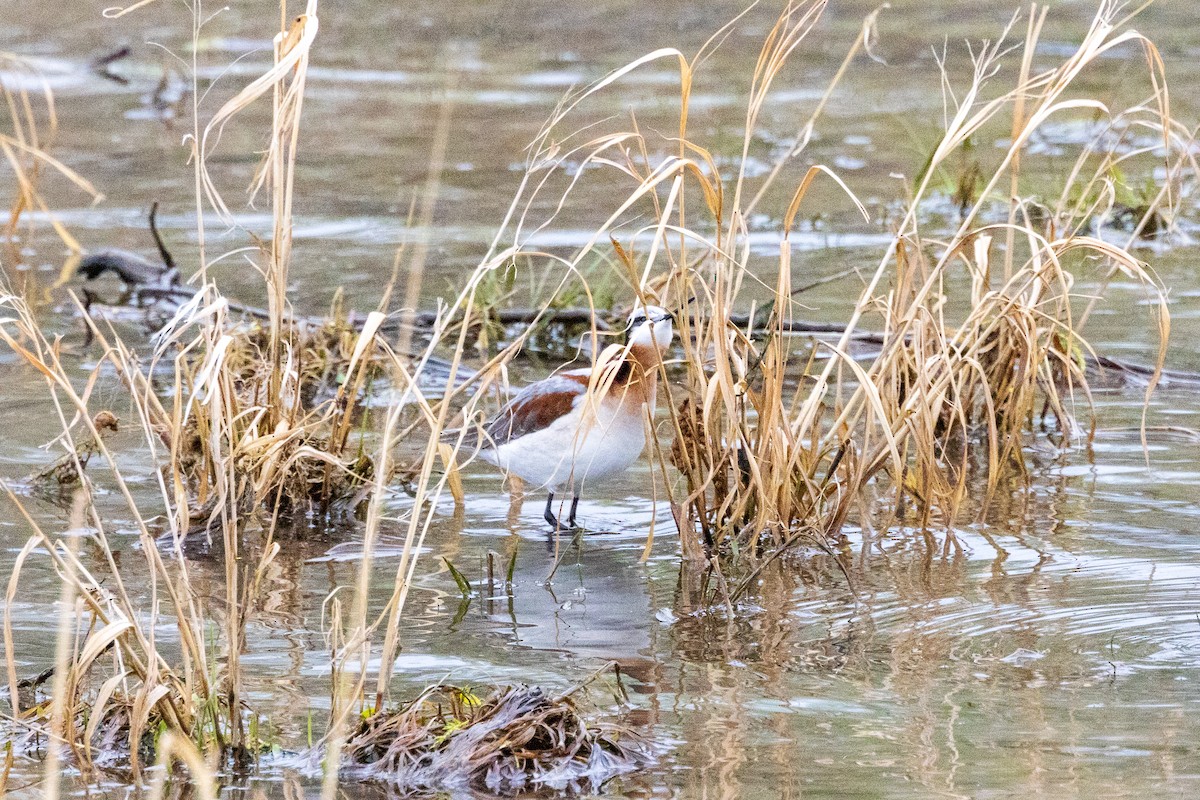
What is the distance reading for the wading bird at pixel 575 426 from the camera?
18.7ft

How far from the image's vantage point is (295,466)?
19.6 ft

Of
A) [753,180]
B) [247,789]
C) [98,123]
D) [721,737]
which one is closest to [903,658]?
[721,737]

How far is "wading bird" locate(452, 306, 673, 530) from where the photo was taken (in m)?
5.69

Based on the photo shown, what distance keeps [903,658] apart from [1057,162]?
8482 mm

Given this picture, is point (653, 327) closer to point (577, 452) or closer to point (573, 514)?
point (577, 452)

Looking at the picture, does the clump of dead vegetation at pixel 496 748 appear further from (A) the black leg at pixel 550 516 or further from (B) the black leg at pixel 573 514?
(A) the black leg at pixel 550 516

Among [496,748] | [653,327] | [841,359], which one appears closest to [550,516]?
[653,327]

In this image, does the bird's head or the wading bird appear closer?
the bird's head

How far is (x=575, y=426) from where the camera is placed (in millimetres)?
5820

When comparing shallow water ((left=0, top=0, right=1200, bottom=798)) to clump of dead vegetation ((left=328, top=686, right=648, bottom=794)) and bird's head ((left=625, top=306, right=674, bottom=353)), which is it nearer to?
clump of dead vegetation ((left=328, top=686, right=648, bottom=794))

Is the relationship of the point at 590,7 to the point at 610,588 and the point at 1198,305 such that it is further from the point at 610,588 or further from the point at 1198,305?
the point at 610,588

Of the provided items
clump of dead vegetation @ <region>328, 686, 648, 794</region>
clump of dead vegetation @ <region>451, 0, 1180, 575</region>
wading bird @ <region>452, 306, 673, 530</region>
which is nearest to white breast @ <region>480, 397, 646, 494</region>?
wading bird @ <region>452, 306, 673, 530</region>

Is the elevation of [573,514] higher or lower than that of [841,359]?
lower

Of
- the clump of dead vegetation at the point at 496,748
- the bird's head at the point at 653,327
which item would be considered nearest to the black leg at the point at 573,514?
the bird's head at the point at 653,327
